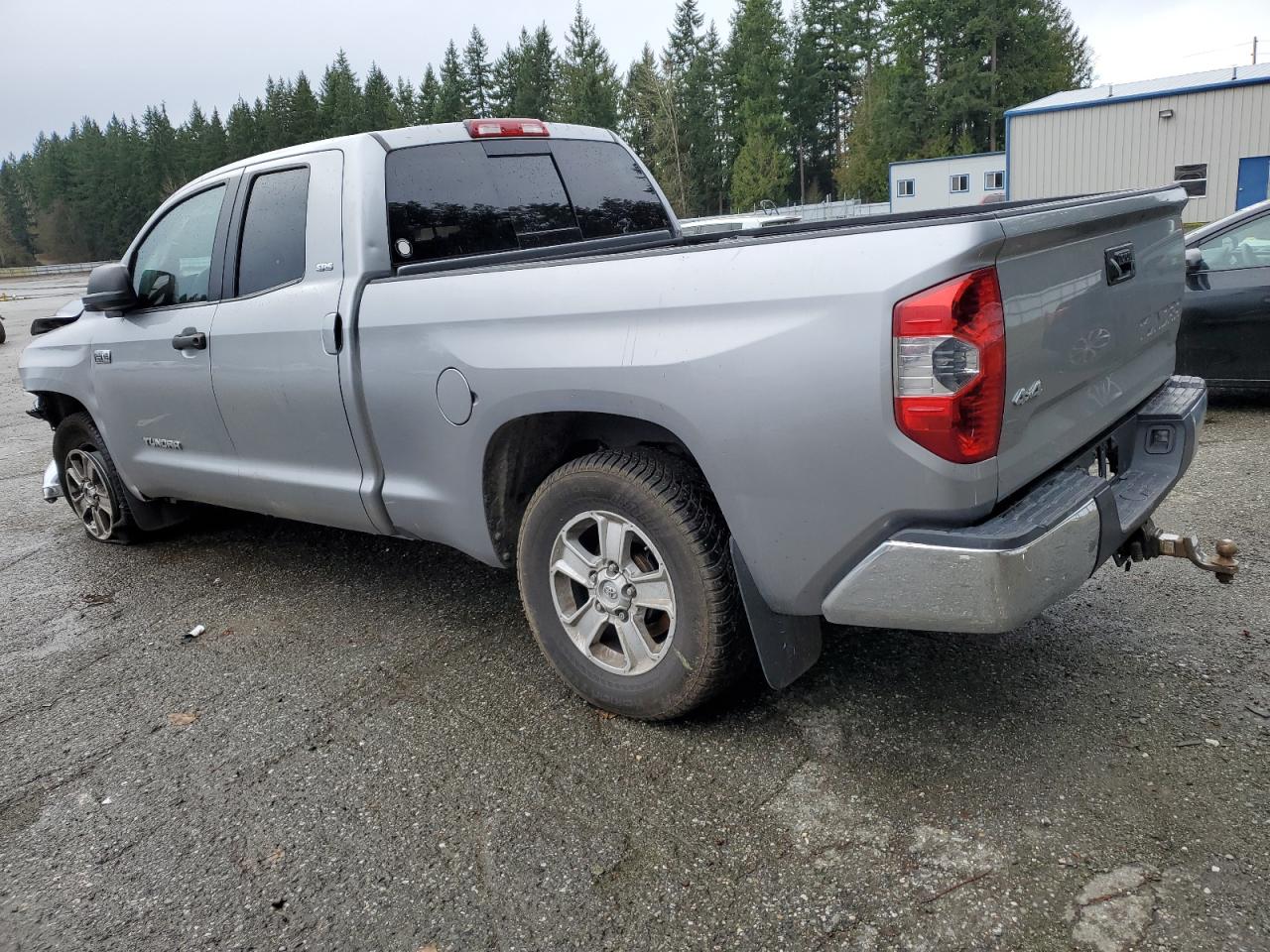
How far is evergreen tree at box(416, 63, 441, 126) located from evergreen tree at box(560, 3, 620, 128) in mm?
16185

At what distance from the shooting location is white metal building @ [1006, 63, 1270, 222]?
28.7m

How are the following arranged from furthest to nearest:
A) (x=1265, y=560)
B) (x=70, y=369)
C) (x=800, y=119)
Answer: (x=800, y=119) → (x=70, y=369) → (x=1265, y=560)

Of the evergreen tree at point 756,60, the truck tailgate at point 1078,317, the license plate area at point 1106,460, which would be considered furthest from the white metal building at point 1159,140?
the evergreen tree at point 756,60

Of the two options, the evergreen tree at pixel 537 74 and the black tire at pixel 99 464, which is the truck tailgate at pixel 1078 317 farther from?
the evergreen tree at pixel 537 74

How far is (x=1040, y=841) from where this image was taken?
2.56m

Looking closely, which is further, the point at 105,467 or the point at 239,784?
the point at 105,467

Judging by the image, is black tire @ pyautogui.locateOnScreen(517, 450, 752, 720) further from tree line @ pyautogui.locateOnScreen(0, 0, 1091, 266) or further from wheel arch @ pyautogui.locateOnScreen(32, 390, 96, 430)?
tree line @ pyautogui.locateOnScreen(0, 0, 1091, 266)

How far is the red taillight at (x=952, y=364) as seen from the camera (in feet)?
7.63

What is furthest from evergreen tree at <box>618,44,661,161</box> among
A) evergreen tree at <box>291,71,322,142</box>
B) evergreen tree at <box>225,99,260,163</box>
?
evergreen tree at <box>225,99,260,163</box>

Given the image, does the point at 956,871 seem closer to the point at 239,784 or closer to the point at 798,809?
the point at 798,809

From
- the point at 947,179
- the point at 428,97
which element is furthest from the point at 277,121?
the point at 947,179

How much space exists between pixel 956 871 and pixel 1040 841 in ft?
0.85

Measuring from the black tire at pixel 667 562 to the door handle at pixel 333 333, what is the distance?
106 centimetres

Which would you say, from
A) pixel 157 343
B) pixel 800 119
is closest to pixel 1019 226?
pixel 157 343
